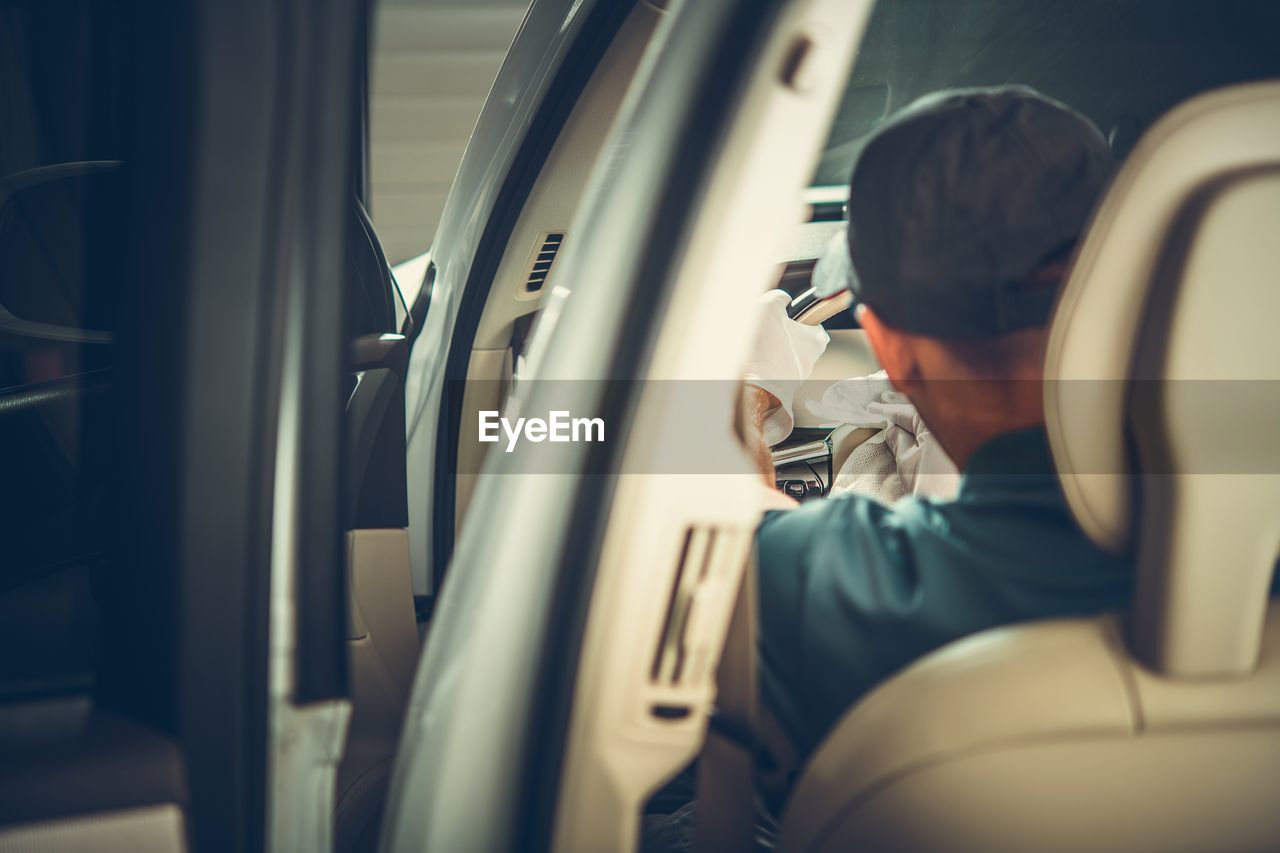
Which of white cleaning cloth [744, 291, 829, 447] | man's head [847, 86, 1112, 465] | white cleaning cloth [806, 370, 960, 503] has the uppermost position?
man's head [847, 86, 1112, 465]

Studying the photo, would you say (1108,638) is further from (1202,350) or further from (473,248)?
(473,248)

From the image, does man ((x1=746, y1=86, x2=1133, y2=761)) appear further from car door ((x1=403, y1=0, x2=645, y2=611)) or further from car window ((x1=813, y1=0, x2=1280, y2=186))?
car window ((x1=813, y1=0, x2=1280, y2=186))

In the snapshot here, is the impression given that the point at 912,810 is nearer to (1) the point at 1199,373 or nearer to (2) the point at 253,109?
(1) the point at 1199,373

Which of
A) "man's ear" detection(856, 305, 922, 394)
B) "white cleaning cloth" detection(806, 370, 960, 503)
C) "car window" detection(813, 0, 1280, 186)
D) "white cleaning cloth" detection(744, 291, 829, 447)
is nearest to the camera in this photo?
"man's ear" detection(856, 305, 922, 394)

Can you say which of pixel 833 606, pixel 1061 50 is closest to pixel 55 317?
pixel 833 606

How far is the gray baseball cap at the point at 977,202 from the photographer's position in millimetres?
811

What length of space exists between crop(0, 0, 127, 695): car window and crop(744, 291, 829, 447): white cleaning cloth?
101 cm

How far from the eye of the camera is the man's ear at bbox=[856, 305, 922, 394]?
0.91 m

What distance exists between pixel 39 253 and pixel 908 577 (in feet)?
4.13

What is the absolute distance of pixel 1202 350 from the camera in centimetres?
68

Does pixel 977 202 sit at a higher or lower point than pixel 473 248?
higher

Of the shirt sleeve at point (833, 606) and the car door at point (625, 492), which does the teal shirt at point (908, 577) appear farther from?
the car door at point (625, 492)

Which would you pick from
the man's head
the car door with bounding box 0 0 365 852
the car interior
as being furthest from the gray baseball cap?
the car door with bounding box 0 0 365 852

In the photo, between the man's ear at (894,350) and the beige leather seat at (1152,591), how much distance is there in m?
0.19
